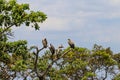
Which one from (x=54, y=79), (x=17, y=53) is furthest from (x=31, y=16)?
(x=54, y=79)

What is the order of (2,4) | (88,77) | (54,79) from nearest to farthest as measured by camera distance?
(2,4)
(54,79)
(88,77)

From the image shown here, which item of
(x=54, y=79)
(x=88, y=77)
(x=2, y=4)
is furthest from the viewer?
(x=88, y=77)

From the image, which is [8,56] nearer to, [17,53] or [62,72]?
[17,53]

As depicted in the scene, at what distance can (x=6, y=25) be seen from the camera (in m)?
39.6

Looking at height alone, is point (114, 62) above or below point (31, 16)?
above

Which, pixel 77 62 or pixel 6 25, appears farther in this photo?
pixel 77 62

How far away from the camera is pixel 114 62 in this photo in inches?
2879

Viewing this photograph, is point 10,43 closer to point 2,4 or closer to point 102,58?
point 2,4

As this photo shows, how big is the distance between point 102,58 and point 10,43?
115 ft

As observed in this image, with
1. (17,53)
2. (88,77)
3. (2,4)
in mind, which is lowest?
(17,53)

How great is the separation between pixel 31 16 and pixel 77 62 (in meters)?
34.4

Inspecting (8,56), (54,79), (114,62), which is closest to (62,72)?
(114,62)

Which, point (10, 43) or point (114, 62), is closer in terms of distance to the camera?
point (10, 43)

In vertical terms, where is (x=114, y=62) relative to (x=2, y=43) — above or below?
above
